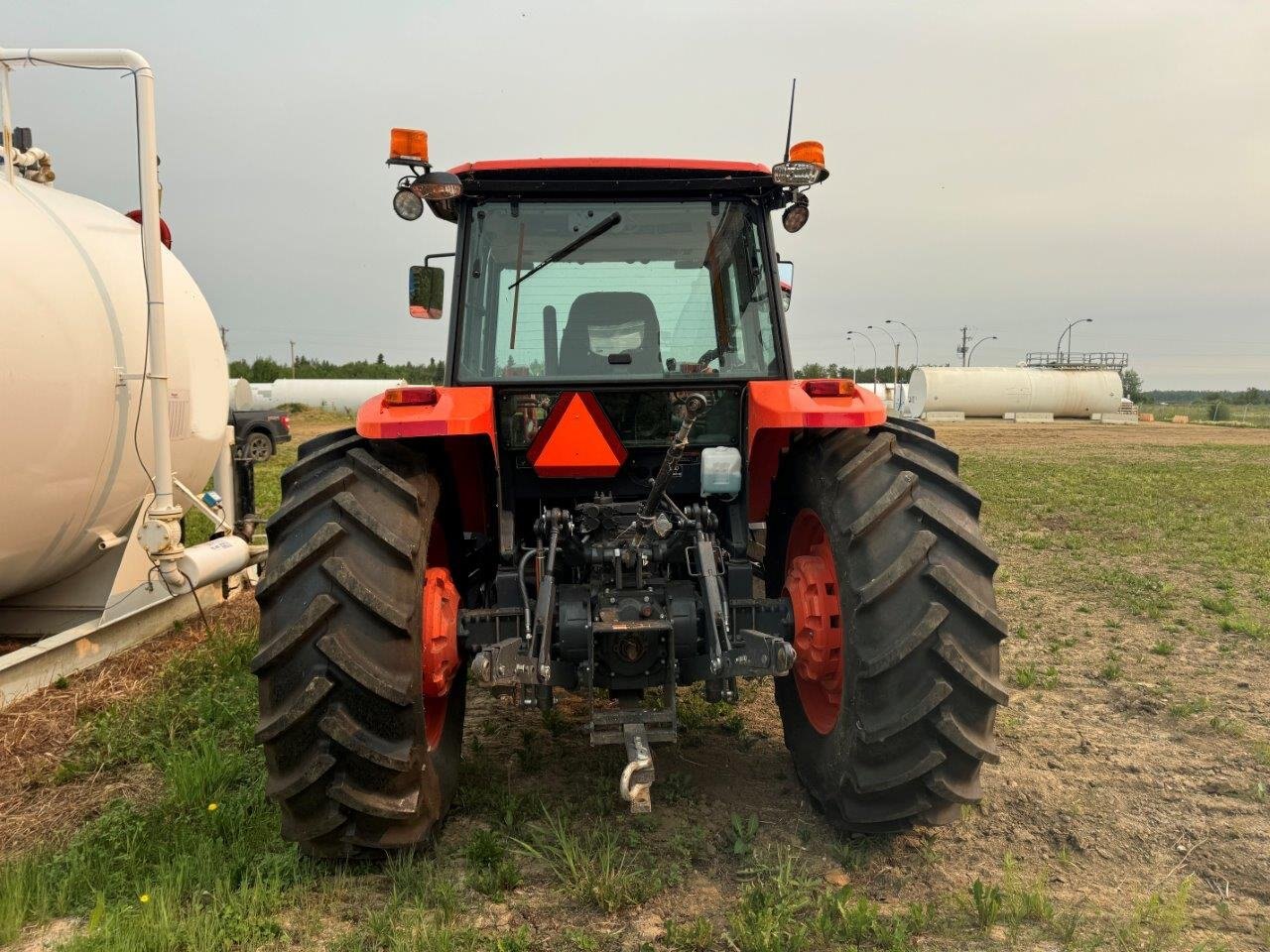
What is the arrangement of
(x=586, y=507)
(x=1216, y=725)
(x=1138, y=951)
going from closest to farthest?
(x=1138, y=951)
(x=586, y=507)
(x=1216, y=725)

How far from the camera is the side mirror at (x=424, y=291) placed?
13.5 feet

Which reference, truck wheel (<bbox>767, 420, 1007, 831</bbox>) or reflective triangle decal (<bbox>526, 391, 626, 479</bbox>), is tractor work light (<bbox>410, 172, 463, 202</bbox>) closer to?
reflective triangle decal (<bbox>526, 391, 626, 479</bbox>)

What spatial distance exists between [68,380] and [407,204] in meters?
2.43

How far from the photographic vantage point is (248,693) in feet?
15.8

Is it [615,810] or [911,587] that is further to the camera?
[615,810]

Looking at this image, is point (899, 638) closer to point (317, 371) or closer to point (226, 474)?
point (226, 474)

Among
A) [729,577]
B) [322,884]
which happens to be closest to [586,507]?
[729,577]

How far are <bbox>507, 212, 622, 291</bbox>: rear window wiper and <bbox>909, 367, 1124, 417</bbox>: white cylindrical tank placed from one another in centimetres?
4469

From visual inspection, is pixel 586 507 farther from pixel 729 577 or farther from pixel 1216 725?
pixel 1216 725

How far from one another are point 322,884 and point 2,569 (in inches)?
122

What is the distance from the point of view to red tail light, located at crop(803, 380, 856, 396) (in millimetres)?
3402

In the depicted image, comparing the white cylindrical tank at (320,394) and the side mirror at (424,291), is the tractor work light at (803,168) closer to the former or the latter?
the side mirror at (424,291)

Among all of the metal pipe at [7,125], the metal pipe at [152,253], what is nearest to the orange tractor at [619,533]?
the metal pipe at [152,253]

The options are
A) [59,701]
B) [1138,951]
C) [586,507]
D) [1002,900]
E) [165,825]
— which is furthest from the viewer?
[59,701]
